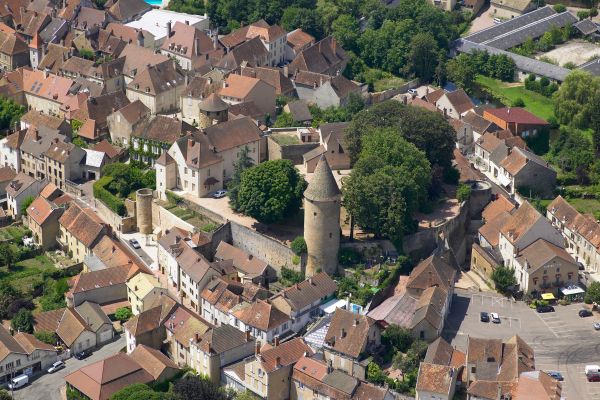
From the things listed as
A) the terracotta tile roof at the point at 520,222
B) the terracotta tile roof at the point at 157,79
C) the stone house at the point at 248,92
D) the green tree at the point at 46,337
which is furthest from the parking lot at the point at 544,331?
the terracotta tile roof at the point at 157,79

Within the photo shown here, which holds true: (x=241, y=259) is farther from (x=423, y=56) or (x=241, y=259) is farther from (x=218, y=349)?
(x=423, y=56)

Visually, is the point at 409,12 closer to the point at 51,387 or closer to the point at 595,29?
the point at 595,29

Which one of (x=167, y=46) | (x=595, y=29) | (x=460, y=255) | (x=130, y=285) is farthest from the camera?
(x=595, y=29)

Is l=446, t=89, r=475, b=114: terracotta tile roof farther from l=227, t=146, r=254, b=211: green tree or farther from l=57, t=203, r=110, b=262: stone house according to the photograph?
l=57, t=203, r=110, b=262: stone house

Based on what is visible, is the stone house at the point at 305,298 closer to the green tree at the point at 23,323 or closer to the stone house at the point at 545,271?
the stone house at the point at 545,271

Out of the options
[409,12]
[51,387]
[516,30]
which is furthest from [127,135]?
[516,30]

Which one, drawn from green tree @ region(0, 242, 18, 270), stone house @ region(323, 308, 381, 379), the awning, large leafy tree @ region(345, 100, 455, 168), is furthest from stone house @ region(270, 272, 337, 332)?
green tree @ region(0, 242, 18, 270)

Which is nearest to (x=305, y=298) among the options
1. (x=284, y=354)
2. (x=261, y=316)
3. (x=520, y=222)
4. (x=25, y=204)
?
(x=261, y=316)
